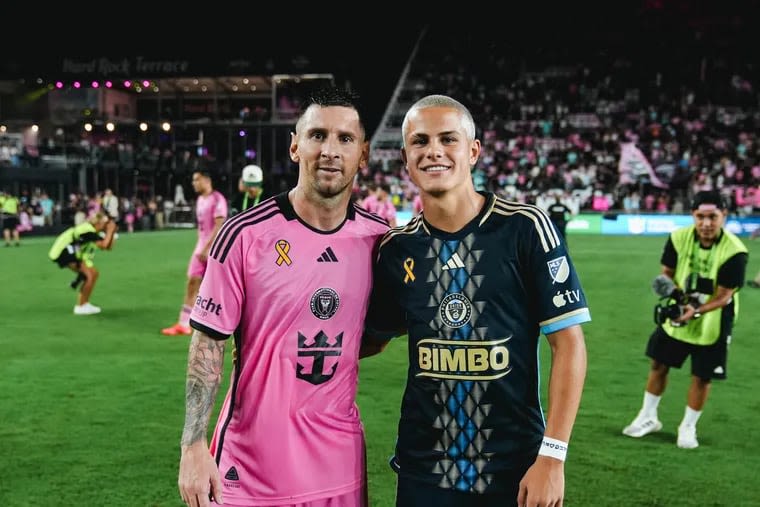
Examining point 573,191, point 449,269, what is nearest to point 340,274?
point 449,269

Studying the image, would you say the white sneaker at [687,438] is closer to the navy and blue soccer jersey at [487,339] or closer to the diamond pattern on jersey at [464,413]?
the navy and blue soccer jersey at [487,339]

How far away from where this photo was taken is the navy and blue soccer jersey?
8.45ft

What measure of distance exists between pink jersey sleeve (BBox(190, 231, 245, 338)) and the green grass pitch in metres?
2.54

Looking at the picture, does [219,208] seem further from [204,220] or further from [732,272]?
[732,272]

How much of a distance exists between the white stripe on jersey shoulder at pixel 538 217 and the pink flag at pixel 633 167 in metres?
33.7

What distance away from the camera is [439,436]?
8.60ft

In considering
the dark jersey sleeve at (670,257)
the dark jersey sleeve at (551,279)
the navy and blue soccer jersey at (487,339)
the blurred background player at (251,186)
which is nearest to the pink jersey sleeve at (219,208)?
the blurred background player at (251,186)

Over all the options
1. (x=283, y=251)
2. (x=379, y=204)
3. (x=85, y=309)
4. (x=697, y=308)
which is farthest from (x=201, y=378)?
(x=379, y=204)

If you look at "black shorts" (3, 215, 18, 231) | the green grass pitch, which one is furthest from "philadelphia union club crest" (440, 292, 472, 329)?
"black shorts" (3, 215, 18, 231)

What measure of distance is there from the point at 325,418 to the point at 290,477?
8.9 inches

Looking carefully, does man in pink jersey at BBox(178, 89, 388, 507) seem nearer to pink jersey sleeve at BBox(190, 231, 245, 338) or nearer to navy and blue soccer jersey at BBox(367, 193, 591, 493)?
pink jersey sleeve at BBox(190, 231, 245, 338)

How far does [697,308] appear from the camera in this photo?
19.7 ft

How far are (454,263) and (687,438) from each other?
4.14 metres

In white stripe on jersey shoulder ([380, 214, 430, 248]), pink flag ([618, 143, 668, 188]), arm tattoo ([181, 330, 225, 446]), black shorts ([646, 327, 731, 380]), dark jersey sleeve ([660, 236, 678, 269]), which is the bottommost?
black shorts ([646, 327, 731, 380])
